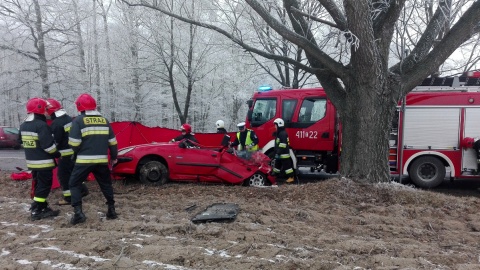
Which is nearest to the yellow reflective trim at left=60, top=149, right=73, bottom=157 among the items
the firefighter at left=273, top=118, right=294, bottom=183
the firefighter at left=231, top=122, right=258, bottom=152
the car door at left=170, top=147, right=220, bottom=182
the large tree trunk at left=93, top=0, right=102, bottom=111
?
the car door at left=170, top=147, right=220, bottom=182

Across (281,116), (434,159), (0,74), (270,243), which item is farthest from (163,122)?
(270,243)

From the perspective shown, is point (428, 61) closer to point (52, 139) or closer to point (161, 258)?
point (161, 258)

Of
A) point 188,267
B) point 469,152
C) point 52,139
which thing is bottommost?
point 188,267

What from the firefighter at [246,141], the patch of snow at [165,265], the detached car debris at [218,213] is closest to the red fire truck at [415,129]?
the firefighter at [246,141]

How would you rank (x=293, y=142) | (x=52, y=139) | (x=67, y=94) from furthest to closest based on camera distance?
(x=67, y=94) → (x=293, y=142) → (x=52, y=139)

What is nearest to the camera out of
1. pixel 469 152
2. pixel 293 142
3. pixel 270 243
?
pixel 270 243

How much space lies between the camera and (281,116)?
936 cm

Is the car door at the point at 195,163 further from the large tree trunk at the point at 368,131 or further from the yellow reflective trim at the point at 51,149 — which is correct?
the large tree trunk at the point at 368,131

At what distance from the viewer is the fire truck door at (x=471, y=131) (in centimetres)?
830

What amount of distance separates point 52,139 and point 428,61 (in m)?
6.30

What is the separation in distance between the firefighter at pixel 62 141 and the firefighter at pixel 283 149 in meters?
4.57

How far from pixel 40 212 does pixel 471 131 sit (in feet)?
29.6

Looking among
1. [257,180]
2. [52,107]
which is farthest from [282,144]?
[52,107]

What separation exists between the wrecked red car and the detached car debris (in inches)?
78.6
